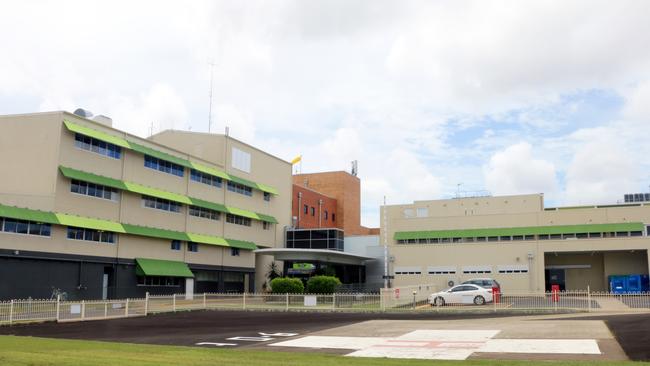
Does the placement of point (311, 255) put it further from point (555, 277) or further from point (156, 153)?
point (555, 277)

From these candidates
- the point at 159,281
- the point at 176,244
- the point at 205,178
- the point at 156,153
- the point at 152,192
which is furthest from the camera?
the point at 205,178

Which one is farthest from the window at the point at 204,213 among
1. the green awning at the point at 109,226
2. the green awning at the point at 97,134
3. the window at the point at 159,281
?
the green awning at the point at 97,134

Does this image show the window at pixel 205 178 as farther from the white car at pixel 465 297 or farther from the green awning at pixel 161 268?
the white car at pixel 465 297

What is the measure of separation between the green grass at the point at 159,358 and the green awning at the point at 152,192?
88.6 ft

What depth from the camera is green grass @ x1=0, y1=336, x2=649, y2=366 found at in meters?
13.8

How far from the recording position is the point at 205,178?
5841cm

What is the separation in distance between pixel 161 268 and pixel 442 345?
118ft

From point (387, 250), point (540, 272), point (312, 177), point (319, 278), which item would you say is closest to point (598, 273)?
point (540, 272)

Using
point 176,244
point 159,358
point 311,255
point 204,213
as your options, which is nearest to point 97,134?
point 176,244

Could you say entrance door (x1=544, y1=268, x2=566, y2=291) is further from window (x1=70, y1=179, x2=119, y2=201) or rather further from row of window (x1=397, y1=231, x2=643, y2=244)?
window (x1=70, y1=179, x2=119, y2=201)

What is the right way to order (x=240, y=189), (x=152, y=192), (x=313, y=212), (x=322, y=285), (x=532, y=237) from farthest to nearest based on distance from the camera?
(x=313, y=212), (x=240, y=189), (x=532, y=237), (x=152, y=192), (x=322, y=285)

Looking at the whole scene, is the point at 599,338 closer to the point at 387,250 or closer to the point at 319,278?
the point at 319,278

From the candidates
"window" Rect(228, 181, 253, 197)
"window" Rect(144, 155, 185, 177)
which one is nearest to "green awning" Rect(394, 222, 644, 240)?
"window" Rect(228, 181, 253, 197)

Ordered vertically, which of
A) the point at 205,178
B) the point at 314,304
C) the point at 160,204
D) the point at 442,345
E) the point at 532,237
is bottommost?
the point at 442,345
